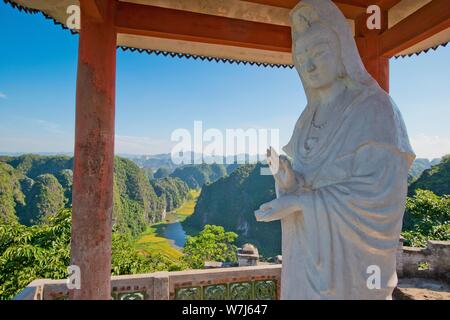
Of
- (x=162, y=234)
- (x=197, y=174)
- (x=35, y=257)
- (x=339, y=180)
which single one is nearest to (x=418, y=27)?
(x=339, y=180)

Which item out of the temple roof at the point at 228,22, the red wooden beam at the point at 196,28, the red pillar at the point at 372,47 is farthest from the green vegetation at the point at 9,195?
the red pillar at the point at 372,47

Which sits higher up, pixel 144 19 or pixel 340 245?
pixel 144 19

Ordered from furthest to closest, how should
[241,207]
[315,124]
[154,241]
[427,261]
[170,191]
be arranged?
[170,191]
[241,207]
[154,241]
[427,261]
[315,124]

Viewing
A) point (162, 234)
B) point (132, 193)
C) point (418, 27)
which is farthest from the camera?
point (162, 234)

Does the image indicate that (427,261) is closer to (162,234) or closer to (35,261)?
(35,261)
